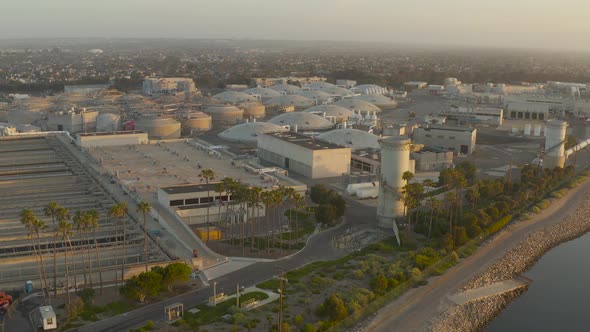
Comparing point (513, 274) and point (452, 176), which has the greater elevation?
point (452, 176)

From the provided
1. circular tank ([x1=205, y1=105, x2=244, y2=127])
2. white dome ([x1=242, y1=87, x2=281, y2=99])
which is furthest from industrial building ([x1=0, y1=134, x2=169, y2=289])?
white dome ([x1=242, y1=87, x2=281, y2=99])

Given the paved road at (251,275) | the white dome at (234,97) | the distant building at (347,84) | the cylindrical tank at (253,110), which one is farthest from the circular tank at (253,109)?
the paved road at (251,275)

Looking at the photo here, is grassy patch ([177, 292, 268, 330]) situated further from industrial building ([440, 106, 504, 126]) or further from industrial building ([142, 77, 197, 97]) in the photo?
industrial building ([142, 77, 197, 97])

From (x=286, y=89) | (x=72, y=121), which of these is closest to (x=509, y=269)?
(x=72, y=121)

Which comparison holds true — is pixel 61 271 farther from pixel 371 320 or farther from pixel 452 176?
pixel 452 176

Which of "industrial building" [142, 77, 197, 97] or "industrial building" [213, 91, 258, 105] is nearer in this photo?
"industrial building" [213, 91, 258, 105]

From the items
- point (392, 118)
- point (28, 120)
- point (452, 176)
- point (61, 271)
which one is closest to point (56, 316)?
point (61, 271)
